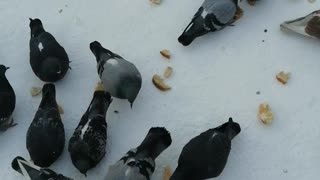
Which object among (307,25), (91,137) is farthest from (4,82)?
(307,25)

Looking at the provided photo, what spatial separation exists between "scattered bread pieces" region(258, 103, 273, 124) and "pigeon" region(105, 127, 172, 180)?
1.19 ft

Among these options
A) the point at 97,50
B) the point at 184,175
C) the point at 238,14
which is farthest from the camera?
the point at 238,14

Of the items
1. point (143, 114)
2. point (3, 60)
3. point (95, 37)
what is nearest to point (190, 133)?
point (143, 114)

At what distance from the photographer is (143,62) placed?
2338 mm

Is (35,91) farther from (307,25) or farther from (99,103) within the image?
(307,25)

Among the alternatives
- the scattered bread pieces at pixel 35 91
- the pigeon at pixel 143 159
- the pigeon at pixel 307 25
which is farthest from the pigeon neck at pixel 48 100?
the pigeon at pixel 307 25

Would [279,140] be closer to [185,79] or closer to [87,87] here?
[185,79]

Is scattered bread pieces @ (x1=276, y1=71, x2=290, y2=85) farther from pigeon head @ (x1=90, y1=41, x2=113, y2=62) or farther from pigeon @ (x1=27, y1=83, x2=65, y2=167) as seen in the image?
pigeon @ (x1=27, y1=83, x2=65, y2=167)

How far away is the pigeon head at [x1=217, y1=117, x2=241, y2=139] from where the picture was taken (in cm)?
210

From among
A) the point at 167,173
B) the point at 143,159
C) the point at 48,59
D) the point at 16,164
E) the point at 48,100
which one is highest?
the point at 48,59

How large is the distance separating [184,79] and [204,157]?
388 mm

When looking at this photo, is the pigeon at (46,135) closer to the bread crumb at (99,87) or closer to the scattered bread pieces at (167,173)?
the bread crumb at (99,87)

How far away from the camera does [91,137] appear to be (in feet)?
6.88

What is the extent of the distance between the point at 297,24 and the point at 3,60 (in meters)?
1.16
